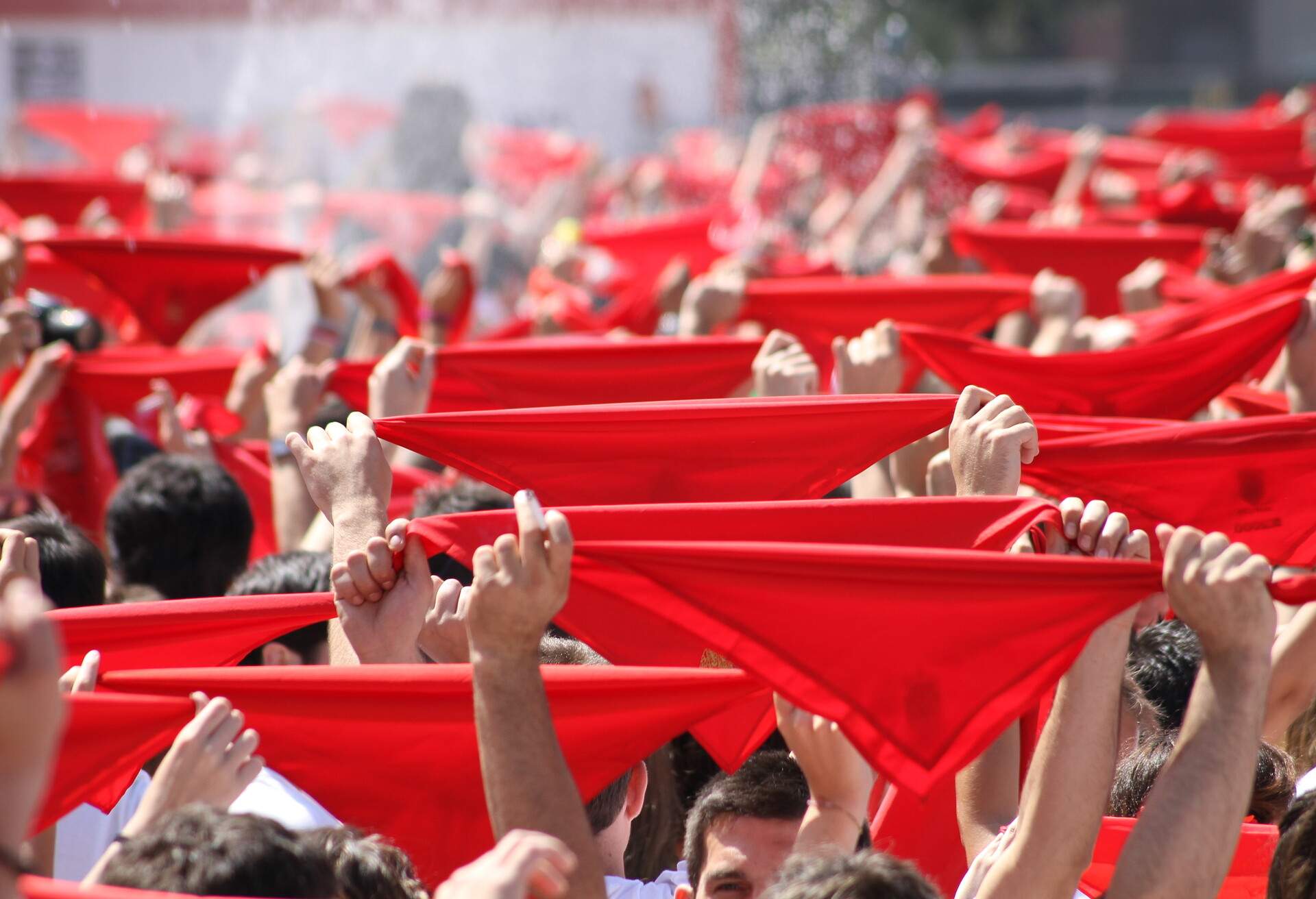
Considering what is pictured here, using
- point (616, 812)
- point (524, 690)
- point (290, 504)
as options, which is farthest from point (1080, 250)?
point (524, 690)

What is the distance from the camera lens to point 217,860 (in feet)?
6.48

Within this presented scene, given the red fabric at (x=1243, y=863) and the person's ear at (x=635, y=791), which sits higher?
the person's ear at (x=635, y=791)

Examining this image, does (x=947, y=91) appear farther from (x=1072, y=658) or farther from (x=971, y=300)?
(x=1072, y=658)

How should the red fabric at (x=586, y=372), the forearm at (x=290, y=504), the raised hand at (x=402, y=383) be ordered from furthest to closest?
1. the forearm at (x=290, y=504)
2. the red fabric at (x=586, y=372)
3. the raised hand at (x=402, y=383)

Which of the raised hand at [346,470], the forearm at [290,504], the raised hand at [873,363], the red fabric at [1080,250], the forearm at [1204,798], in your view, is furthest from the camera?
the red fabric at [1080,250]

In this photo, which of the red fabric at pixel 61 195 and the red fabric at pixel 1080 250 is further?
the red fabric at pixel 61 195

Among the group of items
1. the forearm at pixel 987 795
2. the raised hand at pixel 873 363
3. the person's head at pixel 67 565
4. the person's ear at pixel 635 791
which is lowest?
the person's ear at pixel 635 791

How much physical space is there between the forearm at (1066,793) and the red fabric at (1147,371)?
184 cm

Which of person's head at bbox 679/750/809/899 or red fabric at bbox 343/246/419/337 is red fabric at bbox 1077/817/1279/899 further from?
red fabric at bbox 343/246/419/337

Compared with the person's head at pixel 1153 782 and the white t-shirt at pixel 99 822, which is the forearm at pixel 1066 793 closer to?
the person's head at pixel 1153 782

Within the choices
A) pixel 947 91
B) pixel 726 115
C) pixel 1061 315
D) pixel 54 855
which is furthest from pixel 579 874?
pixel 947 91

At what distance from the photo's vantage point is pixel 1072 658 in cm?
230

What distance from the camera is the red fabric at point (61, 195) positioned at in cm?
868

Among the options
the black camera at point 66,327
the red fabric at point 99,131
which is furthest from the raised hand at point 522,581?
the red fabric at point 99,131
